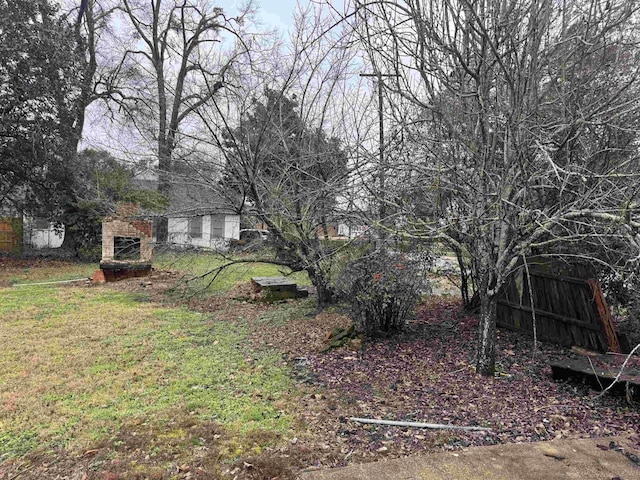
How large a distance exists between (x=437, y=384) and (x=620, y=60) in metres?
3.06

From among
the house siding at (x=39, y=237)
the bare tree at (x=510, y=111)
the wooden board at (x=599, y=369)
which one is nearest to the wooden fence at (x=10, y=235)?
the house siding at (x=39, y=237)

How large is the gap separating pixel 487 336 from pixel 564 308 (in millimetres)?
1430

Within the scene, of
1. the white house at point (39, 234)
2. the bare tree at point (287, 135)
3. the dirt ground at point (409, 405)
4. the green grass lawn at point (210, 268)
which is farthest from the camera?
the white house at point (39, 234)

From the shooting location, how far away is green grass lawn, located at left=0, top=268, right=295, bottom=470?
302 centimetres

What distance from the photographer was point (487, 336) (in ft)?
12.3

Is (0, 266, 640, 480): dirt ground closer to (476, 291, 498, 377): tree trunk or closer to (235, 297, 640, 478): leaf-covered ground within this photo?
(235, 297, 640, 478): leaf-covered ground

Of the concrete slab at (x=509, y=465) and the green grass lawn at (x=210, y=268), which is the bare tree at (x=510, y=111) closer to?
the concrete slab at (x=509, y=465)

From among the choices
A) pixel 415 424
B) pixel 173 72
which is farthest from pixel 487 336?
pixel 173 72

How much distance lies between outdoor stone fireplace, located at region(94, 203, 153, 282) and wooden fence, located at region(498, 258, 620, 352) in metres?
8.60

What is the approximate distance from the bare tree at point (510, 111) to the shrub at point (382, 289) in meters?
0.96

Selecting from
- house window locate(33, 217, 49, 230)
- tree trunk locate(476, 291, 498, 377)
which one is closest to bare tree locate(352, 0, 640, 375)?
tree trunk locate(476, 291, 498, 377)

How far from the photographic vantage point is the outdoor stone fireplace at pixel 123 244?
1053 cm

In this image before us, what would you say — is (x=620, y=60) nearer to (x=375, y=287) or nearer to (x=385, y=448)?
(x=375, y=287)

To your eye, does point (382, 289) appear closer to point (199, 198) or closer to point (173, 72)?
point (199, 198)
